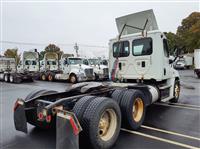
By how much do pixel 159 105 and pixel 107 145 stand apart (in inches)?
172

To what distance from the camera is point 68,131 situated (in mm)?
2926

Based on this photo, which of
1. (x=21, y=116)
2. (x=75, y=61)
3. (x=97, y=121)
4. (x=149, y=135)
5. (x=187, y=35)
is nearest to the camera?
(x=97, y=121)

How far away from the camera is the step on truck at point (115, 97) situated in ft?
10.7

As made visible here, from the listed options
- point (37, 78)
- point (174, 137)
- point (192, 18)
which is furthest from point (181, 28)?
point (174, 137)

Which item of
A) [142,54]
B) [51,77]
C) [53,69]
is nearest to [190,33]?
[53,69]

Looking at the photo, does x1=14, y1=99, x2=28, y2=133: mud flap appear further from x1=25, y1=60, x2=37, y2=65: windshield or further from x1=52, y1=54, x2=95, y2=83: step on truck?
x1=25, y1=60, x2=37, y2=65: windshield

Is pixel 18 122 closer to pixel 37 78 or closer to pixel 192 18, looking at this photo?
pixel 37 78

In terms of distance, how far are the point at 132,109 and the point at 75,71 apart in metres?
13.3

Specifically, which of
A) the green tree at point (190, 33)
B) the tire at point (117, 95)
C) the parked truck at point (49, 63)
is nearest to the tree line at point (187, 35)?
the green tree at point (190, 33)

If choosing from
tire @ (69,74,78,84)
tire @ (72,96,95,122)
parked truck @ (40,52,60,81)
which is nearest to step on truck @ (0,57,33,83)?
parked truck @ (40,52,60,81)

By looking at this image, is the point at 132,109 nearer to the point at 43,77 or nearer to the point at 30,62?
the point at 43,77

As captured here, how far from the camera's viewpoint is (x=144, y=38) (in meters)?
6.44

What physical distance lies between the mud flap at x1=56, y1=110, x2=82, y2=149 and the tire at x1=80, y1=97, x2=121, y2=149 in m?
0.35

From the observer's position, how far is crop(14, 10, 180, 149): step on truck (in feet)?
10.7
